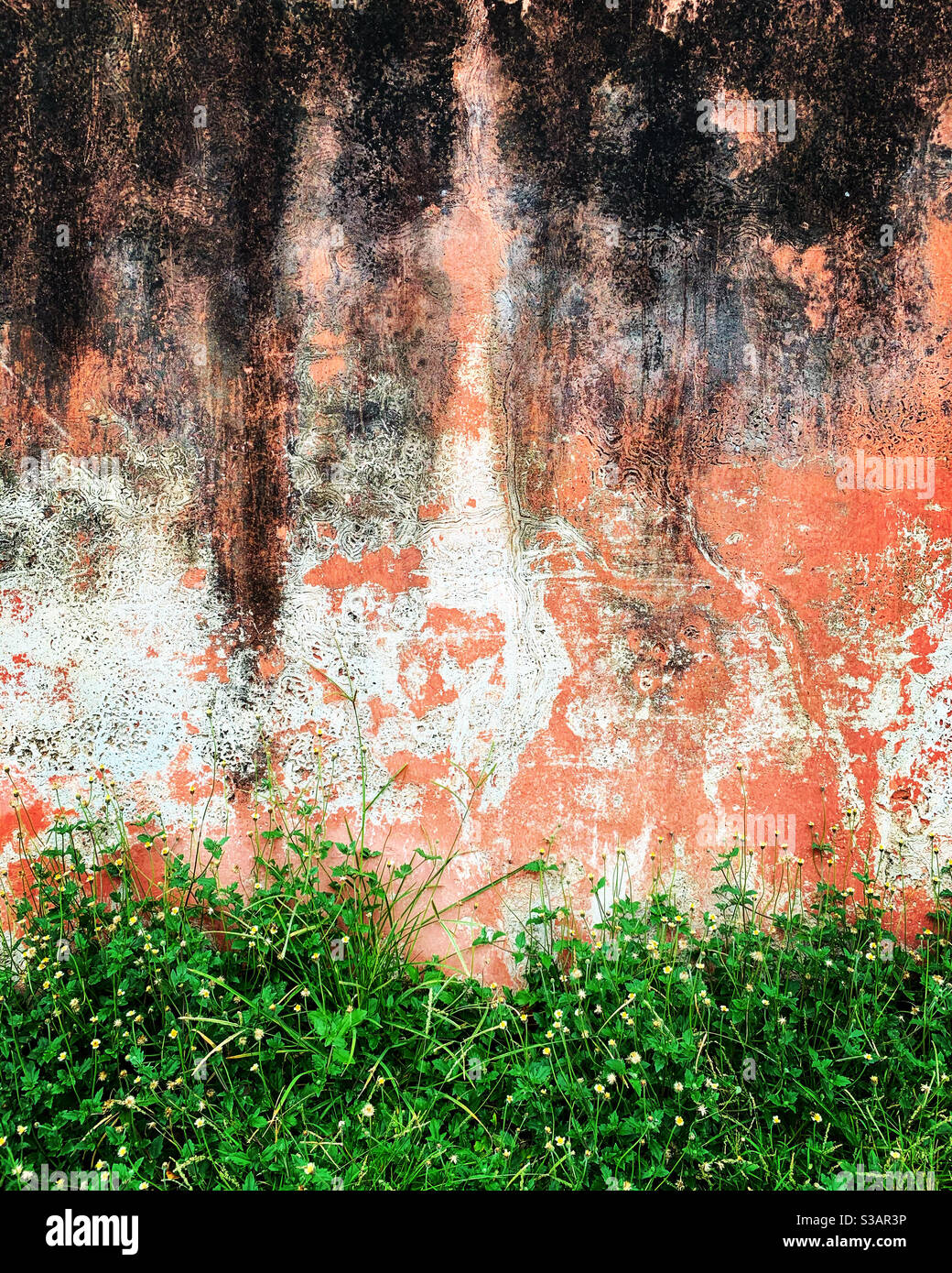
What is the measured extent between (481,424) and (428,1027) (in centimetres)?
181

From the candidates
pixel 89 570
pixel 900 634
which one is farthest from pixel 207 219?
pixel 900 634

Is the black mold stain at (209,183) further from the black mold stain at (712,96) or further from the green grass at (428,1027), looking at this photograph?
the green grass at (428,1027)

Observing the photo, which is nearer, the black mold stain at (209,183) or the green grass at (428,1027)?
the green grass at (428,1027)

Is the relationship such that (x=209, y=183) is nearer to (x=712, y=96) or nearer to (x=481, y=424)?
(x=481, y=424)

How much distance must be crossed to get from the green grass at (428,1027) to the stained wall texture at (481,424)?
0.16 metres

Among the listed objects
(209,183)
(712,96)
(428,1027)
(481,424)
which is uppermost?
(712,96)

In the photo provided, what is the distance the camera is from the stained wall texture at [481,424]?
8.34 ft

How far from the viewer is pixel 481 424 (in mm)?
2586

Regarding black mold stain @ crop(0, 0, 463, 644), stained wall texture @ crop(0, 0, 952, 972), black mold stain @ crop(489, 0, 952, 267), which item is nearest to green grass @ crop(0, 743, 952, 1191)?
stained wall texture @ crop(0, 0, 952, 972)

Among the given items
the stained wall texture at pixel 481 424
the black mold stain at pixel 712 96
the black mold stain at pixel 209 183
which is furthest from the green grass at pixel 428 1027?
the black mold stain at pixel 712 96

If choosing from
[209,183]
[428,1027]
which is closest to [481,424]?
[209,183]
